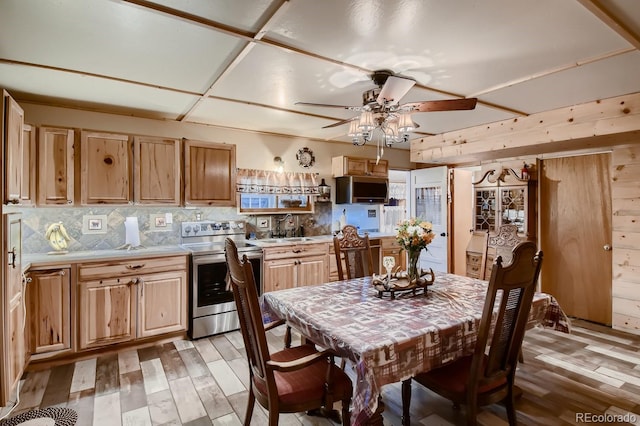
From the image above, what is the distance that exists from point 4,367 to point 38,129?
2011mm

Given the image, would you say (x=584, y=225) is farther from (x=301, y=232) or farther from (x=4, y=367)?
(x=4, y=367)

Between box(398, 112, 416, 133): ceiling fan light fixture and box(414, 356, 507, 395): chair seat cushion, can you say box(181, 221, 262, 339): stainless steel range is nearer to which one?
box(398, 112, 416, 133): ceiling fan light fixture

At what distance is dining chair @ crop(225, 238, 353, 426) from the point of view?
165 cm

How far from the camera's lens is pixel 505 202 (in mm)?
4742

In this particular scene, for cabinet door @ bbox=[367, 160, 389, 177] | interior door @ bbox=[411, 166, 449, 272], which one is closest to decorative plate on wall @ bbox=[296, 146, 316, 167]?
cabinet door @ bbox=[367, 160, 389, 177]

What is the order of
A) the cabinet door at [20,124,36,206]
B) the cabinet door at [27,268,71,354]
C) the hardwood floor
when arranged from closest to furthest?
the hardwood floor, the cabinet door at [27,268,71,354], the cabinet door at [20,124,36,206]

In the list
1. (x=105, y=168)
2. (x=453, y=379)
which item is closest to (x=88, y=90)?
(x=105, y=168)

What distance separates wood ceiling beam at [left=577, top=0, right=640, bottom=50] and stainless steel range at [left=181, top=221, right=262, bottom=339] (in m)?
3.39

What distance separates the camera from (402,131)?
103 inches

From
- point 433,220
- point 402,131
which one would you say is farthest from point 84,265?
point 433,220

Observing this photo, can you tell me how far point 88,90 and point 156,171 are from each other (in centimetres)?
95

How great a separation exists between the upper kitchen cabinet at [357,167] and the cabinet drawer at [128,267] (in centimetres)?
256

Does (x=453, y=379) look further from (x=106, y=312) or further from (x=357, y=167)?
(x=357, y=167)

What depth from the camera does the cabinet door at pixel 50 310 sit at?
2.84 metres
